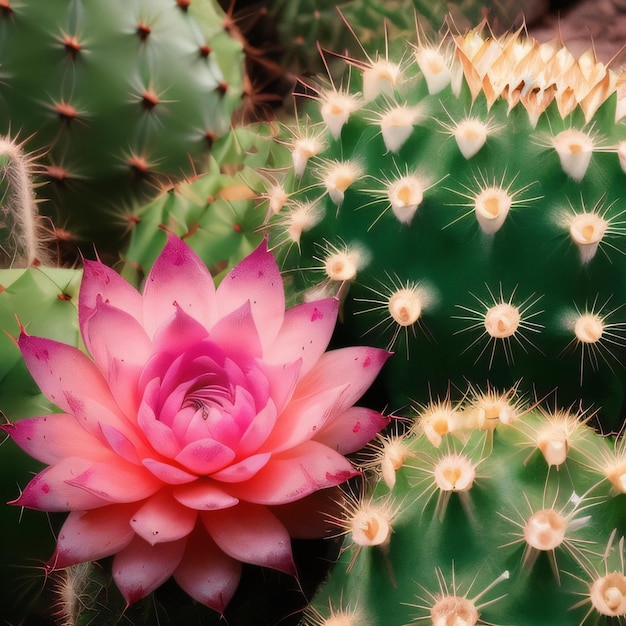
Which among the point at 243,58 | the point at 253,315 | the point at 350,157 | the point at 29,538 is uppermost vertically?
the point at 243,58

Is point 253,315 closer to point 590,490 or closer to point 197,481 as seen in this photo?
point 197,481

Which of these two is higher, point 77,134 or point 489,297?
point 77,134

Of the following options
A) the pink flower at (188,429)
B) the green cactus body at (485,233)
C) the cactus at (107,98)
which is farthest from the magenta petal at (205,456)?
the cactus at (107,98)

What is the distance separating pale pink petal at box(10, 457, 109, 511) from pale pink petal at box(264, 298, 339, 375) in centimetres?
13

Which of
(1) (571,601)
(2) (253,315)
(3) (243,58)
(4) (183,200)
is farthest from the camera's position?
(3) (243,58)

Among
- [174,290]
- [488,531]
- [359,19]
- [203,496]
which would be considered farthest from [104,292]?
[359,19]

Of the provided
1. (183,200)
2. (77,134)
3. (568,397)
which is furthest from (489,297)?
(77,134)

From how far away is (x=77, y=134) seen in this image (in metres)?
0.81

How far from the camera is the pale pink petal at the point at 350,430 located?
52 cm

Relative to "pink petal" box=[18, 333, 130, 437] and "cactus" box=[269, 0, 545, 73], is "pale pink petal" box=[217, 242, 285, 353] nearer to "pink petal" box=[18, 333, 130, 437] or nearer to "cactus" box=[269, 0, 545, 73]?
"pink petal" box=[18, 333, 130, 437]

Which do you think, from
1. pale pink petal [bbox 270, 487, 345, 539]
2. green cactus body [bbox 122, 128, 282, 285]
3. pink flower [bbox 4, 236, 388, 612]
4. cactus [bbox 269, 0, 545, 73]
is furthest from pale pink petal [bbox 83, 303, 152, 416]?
cactus [bbox 269, 0, 545, 73]

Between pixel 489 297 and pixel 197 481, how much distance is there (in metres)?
0.20

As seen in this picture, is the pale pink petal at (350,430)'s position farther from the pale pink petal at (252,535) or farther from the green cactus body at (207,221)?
the green cactus body at (207,221)

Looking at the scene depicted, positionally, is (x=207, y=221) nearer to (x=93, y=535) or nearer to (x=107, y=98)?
(x=107, y=98)
